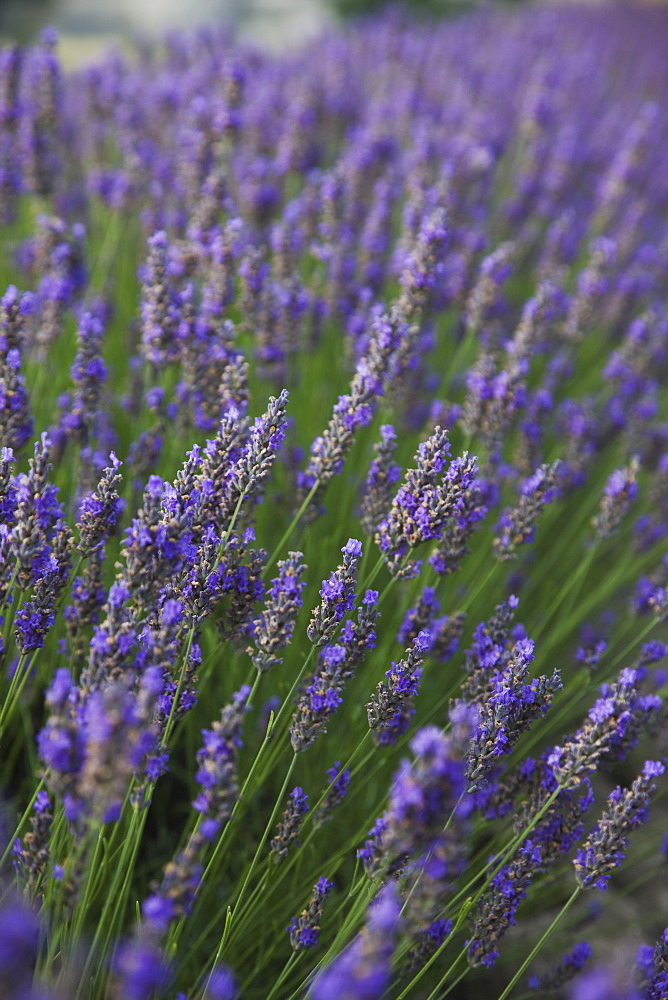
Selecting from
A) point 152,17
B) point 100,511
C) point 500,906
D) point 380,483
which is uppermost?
point 152,17

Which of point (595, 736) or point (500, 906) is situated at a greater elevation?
point (595, 736)

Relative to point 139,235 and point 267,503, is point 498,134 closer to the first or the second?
point 139,235

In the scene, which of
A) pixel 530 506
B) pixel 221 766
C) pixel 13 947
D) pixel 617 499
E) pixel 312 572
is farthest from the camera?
pixel 312 572

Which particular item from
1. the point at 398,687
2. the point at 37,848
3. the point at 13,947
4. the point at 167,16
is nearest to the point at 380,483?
the point at 398,687

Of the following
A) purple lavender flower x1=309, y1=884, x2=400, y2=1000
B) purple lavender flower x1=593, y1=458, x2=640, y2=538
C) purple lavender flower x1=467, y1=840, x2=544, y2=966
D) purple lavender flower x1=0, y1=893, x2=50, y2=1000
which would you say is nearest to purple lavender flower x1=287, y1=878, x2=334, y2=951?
purple lavender flower x1=467, y1=840, x2=544, y2=966

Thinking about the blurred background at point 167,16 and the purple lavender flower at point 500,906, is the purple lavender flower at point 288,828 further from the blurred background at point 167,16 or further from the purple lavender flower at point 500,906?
the blurred background at point 167,16

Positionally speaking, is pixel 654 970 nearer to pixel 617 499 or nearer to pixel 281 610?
pixel 281 610

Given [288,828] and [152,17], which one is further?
[152,17]

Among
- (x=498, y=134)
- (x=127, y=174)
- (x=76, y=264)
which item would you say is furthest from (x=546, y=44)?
(x=76, y=264)

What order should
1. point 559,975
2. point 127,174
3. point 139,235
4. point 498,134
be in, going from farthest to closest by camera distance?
1. point 498,134
2. point 139,235
3. point 127,174
4. point 559,975

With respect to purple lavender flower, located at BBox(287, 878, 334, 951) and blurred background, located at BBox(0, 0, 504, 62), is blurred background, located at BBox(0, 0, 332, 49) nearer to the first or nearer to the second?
blurred background, located at BBox(0, 0, 504, 62)
